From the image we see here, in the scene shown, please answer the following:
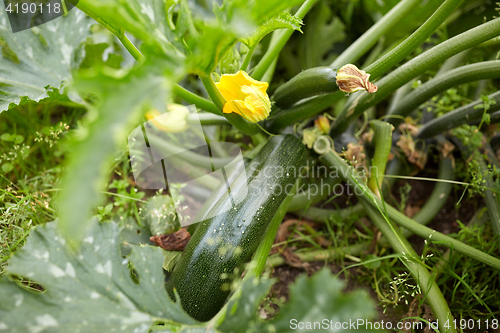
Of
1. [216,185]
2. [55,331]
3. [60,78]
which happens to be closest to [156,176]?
Answer: [216,185]

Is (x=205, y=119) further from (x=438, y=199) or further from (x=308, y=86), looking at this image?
(x=438, y=199)

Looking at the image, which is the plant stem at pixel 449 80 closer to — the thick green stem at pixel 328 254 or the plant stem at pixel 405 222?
the plant stem at pixel 405 222

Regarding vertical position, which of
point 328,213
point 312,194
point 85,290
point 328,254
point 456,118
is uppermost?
point 456,118

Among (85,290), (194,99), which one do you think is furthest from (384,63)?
(85,290)

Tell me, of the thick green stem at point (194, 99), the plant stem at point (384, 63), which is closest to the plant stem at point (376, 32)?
the plant stem at point (384, 63)

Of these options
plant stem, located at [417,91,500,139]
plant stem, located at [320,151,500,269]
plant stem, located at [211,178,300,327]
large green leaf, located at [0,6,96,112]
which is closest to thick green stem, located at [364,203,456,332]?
plant stem, located at [320,151,500,269]

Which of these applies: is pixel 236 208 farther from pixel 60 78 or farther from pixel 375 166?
pixel 60 78
